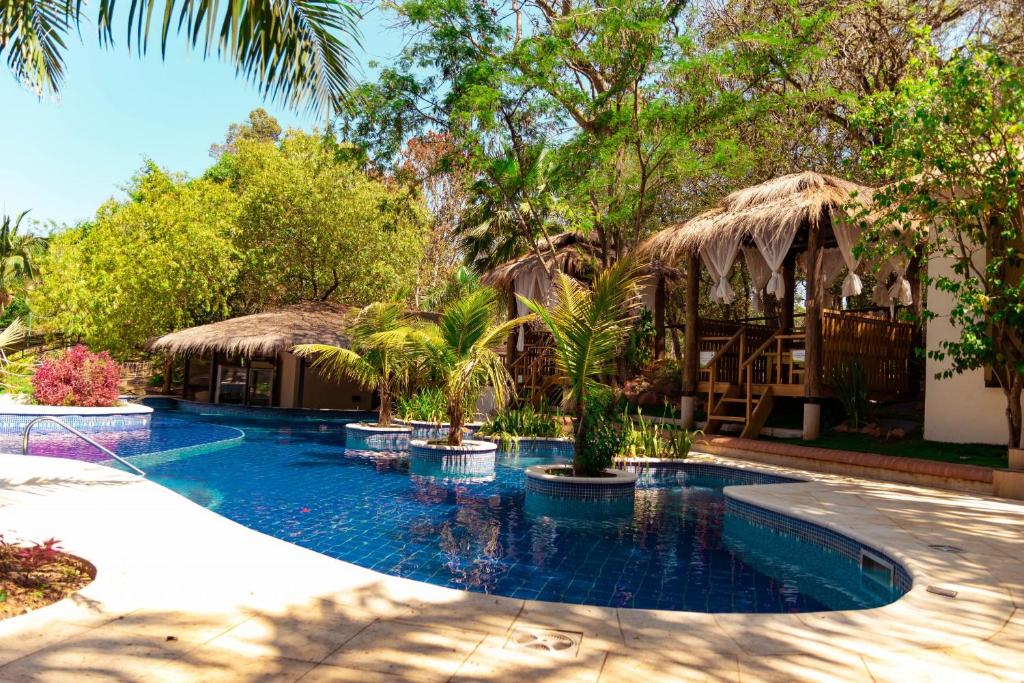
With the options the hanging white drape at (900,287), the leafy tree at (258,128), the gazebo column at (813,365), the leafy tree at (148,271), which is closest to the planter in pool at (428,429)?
the gazebo column at (813,365)

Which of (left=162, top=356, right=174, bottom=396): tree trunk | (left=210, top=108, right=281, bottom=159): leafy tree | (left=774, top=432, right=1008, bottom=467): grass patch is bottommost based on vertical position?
(left=774, top=432, right=1008, bottom=467): grass patch

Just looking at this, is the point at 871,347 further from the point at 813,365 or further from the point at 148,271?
the point at 148,271

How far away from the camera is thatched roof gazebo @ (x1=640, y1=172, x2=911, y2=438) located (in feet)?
36.2

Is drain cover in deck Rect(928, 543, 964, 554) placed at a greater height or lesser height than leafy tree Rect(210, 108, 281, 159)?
lesser

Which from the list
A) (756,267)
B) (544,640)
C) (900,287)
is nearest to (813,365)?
(900,287)

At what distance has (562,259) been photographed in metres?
17.0

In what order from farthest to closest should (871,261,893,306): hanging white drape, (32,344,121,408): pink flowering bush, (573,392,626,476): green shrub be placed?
1. (32,344,121,408): pink flowering bush
2. (871,261,893,306): hanging white drape
3. (573,392,626,476): green shrub

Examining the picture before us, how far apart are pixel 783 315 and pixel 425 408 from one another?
6794 mm

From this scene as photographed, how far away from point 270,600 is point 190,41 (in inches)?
115

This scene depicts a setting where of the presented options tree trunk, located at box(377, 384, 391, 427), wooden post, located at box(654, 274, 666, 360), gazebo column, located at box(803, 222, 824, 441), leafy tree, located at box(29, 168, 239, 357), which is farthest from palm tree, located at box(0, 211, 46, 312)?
gazebo column, located at box(803, 222, 824, 441)

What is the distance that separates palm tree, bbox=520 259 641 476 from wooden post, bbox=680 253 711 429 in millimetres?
5432

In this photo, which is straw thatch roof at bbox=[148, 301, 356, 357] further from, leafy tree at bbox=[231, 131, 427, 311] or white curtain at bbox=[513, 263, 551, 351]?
white curtain at bbox=[513, 263, 551, 351]

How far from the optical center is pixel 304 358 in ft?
69.7

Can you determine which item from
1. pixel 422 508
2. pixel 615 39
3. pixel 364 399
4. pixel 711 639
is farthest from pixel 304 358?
pixel 711 639
